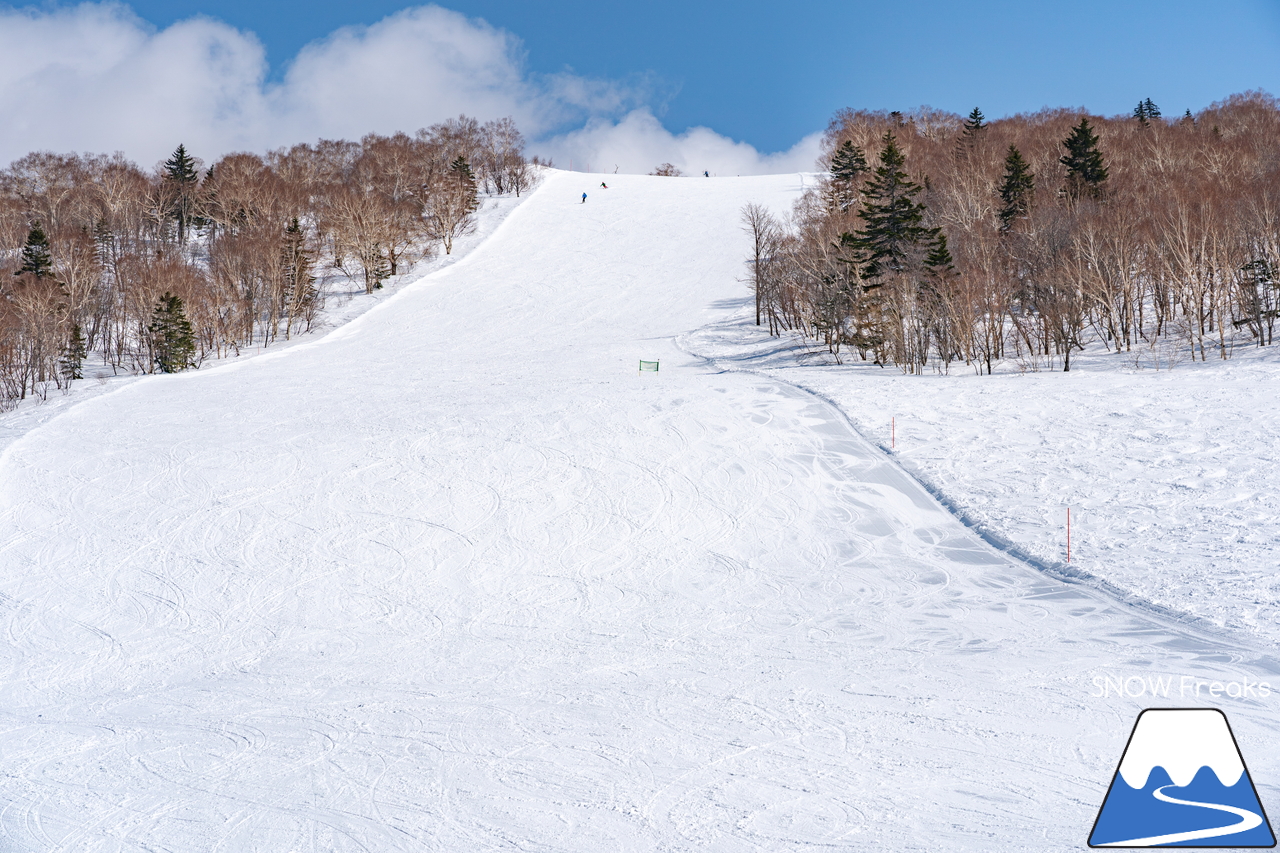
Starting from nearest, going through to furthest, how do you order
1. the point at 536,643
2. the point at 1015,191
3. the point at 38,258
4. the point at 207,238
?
the point at 536,643, the point at 1015,191, the point at 38,258, the point at 207,238

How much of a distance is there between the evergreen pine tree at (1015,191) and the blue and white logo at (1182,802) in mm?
40026

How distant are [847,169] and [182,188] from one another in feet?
183

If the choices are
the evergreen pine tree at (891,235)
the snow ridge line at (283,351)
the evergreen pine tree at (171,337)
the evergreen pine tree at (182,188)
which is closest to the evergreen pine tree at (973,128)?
the evergreen pine tree at (891,235)

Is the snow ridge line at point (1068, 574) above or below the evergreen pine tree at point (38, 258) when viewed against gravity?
below

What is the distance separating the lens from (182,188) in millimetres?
66312

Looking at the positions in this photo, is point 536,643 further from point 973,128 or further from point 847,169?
point 973,128

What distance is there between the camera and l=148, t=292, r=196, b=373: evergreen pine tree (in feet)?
127

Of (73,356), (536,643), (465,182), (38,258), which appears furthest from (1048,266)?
(38,258)

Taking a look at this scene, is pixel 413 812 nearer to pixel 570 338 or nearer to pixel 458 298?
pixel 570 338

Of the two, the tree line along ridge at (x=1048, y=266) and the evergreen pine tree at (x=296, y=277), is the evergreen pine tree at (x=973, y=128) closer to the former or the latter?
the tree line along ridge at (x=1048, y=266)

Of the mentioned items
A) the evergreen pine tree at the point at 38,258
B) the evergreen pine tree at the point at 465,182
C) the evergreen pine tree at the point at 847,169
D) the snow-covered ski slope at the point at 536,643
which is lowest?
the snow-covered ski slope at the point at 536,643

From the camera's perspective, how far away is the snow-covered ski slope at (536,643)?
7.36 metres

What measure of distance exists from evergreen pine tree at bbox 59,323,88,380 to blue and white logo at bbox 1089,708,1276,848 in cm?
4878

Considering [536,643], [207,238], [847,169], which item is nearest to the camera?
[536,643]
